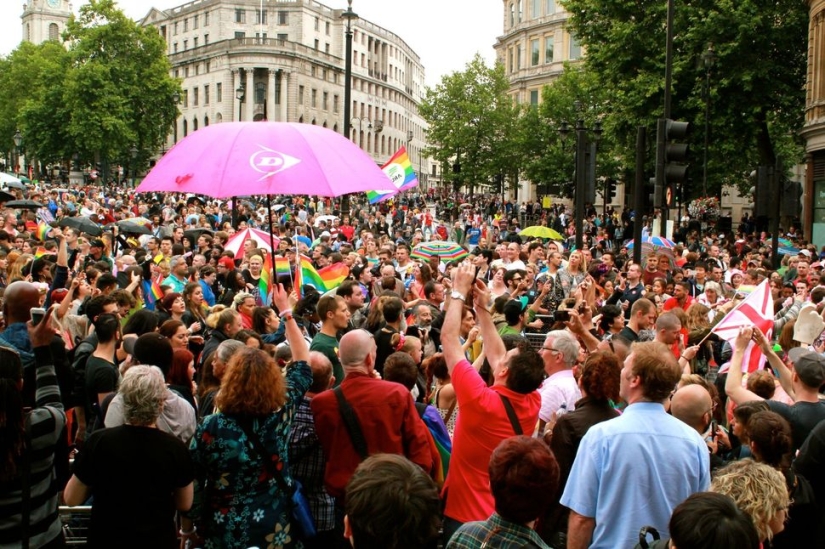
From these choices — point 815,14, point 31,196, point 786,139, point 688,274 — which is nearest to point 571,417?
point 688,274

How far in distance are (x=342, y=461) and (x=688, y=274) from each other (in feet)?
35.7

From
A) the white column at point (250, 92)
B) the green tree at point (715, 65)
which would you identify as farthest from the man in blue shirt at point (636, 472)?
the white column at point (250, 92)

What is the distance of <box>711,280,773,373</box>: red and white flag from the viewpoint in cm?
650

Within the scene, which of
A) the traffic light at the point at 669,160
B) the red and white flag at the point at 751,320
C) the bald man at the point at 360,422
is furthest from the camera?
the traffic light at the point at 669,160

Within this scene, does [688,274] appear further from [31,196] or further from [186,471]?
[31,196]

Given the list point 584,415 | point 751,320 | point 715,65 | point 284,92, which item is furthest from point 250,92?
point 584,415

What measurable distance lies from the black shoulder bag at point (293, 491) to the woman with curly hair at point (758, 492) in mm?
2086

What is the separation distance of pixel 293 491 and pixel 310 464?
0.98 feet

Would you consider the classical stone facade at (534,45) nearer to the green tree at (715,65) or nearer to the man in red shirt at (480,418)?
the green tree at (715,65)

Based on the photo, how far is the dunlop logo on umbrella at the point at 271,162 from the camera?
17.7 ft

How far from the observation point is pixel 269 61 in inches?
3819

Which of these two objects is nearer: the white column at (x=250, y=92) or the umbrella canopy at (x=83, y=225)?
the umbrella canopy at (x=83, y=225)

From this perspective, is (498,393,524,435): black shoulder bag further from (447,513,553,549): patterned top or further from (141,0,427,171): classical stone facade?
(141,0,427,171): classical stone facade

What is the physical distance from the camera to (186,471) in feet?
13.4
